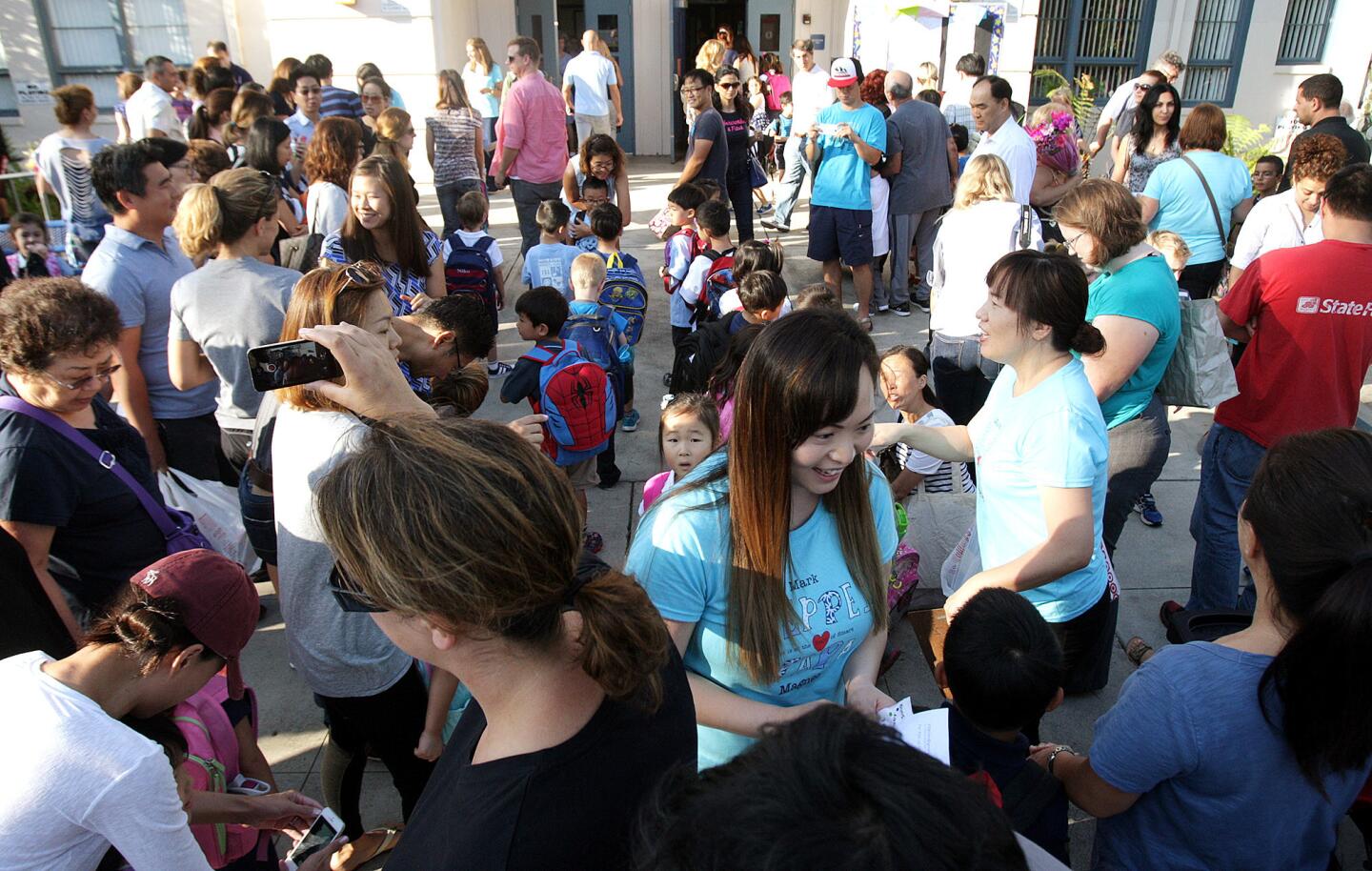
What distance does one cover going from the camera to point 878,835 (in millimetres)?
758

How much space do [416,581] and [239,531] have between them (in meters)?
2.86

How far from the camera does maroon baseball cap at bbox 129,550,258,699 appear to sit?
1867 mm

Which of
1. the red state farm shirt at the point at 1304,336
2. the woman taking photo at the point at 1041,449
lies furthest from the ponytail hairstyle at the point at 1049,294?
the red state farm shirt at the point at 1304,336

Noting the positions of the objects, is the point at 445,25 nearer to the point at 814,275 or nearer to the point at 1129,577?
the point at 814,275

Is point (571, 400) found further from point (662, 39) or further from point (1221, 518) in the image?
point (662, 39)

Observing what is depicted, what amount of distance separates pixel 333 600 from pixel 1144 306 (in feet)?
9.53

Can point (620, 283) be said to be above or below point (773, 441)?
below

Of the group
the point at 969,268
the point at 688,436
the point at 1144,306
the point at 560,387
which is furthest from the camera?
the point at 969,268

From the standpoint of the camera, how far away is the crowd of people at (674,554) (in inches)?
47.0

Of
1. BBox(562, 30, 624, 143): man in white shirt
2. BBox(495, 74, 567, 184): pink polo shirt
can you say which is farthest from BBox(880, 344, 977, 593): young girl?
BBox(562, 30, 624, 143): man in white shirt

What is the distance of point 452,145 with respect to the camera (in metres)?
7.37

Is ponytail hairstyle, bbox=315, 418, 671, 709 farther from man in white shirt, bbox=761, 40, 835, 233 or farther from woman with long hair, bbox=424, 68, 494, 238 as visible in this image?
man in white shirt, bbox=761, 40, 835, 233

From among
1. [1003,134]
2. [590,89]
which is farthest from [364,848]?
[590,89]

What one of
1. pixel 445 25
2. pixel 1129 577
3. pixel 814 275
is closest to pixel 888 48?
pixel 814 275
